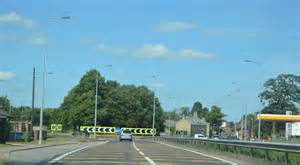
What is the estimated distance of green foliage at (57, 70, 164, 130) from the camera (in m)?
129

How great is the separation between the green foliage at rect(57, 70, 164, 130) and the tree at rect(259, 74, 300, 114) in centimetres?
3100

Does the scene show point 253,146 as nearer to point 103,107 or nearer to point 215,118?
point 103,107

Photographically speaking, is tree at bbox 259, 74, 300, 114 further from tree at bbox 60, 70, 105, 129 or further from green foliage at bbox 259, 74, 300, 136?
tree at bbox 60, 70, 105, 129

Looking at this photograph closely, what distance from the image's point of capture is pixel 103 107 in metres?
133

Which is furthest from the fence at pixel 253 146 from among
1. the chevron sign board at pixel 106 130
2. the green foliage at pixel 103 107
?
the green foliage at pixel 103 107

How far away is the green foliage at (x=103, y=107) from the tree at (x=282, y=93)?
3100 cm

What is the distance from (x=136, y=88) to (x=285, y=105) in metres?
42.5

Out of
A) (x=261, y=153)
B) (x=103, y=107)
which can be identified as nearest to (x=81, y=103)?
(x=103, y=107)

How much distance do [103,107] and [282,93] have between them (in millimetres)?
42204

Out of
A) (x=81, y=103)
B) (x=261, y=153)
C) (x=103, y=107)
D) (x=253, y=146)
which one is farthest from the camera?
(x=103, y=107)

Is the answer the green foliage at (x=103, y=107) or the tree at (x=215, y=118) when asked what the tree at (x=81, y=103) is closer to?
the green foliage at (x=103, y=107)

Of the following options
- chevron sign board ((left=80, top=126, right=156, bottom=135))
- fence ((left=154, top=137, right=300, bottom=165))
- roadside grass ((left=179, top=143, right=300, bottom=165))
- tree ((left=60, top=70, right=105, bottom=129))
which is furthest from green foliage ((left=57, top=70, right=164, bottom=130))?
roadside grass ((left=179, top=143, right=300, bottom=165))

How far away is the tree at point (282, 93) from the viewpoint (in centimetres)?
13550

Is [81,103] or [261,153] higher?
[81,103]
